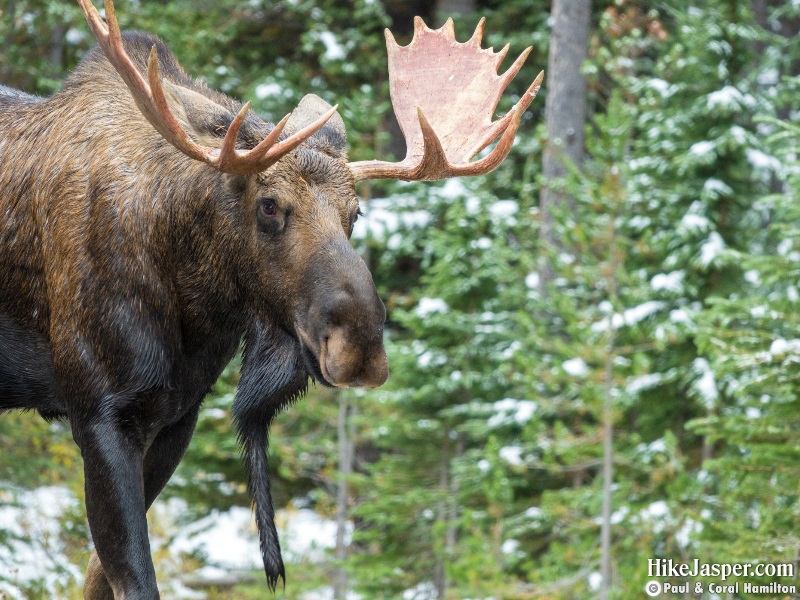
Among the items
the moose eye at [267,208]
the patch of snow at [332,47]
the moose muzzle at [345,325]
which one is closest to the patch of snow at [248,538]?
the patch of snow at [332,47]

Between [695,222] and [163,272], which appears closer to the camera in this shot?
[163,272]

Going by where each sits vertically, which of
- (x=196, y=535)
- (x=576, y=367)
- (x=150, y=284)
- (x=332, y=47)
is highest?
(x=332, y=47)

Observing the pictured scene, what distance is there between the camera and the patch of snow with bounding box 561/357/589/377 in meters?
9.39

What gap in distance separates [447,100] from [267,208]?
3.67 ft

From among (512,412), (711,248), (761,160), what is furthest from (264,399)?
(761,160)

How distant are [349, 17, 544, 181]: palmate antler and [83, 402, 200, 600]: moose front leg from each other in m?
1.14

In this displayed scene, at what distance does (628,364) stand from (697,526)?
55.9 inches

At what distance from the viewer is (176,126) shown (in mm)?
3670

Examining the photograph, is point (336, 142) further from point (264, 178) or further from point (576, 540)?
point (576, 540)

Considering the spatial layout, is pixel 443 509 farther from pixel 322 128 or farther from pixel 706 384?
pixel 322 128

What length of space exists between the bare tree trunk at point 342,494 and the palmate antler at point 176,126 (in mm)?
7811

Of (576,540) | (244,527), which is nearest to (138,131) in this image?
(576,540)

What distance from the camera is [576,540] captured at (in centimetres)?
1005

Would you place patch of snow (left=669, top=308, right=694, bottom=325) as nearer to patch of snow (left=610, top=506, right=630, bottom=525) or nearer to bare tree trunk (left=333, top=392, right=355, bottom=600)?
patch of snow (left=610, top=506, right=630, bottom=525)
